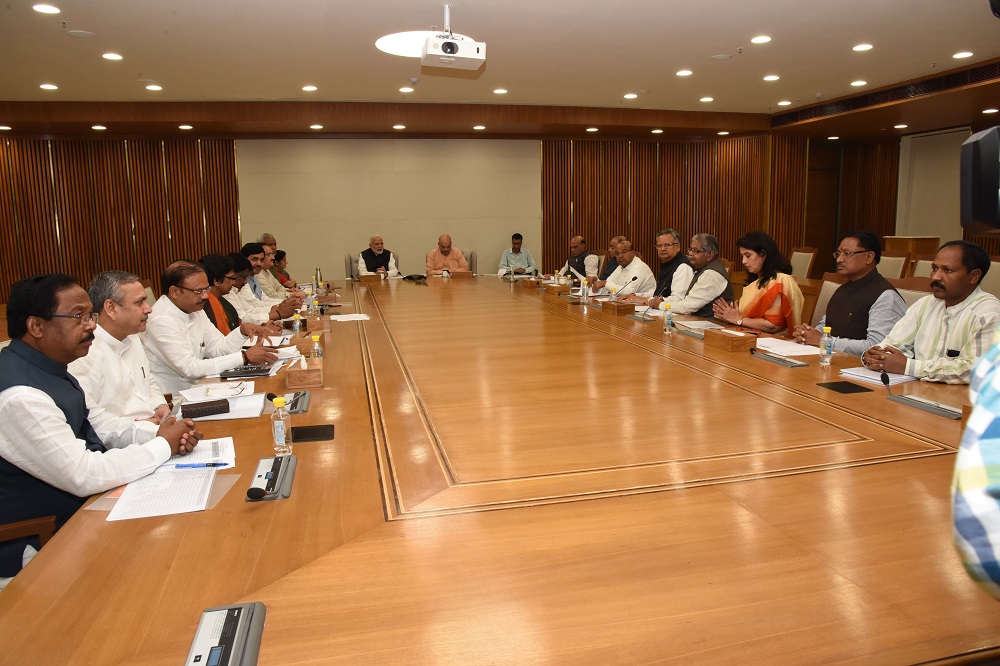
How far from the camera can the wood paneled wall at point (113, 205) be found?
30.6 feet

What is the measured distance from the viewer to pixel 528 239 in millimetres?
10984

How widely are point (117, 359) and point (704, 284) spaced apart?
374cm

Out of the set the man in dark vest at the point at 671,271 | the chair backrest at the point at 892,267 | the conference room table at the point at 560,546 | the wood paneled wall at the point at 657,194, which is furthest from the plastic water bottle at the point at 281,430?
the wood paneled wall at the point at 657,194

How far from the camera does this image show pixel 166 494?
67.5 inches

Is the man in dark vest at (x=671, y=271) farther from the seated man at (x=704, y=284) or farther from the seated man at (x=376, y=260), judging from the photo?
the seated man at (x=376, y=260)

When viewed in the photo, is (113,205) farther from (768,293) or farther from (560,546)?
(560,546)

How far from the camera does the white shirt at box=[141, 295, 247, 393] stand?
3.23m

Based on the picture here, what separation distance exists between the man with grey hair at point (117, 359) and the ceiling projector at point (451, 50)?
2.77 m

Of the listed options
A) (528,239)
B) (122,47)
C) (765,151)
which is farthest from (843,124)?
(122,47)

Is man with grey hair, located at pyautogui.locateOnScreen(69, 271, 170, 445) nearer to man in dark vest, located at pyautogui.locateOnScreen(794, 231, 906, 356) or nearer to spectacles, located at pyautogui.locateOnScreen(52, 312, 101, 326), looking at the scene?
spectacles, located at pyautogui.locateOnScreen(52, 312, 101, 326)

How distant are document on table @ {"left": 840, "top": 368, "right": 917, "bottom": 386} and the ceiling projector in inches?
123

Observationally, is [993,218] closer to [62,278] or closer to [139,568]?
[139,568]

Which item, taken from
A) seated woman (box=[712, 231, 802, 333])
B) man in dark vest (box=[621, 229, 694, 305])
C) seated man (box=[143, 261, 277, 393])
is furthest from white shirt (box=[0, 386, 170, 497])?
man in dark vest (box=[621, 229, 694, 305])

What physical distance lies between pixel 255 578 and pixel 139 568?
247 mm
